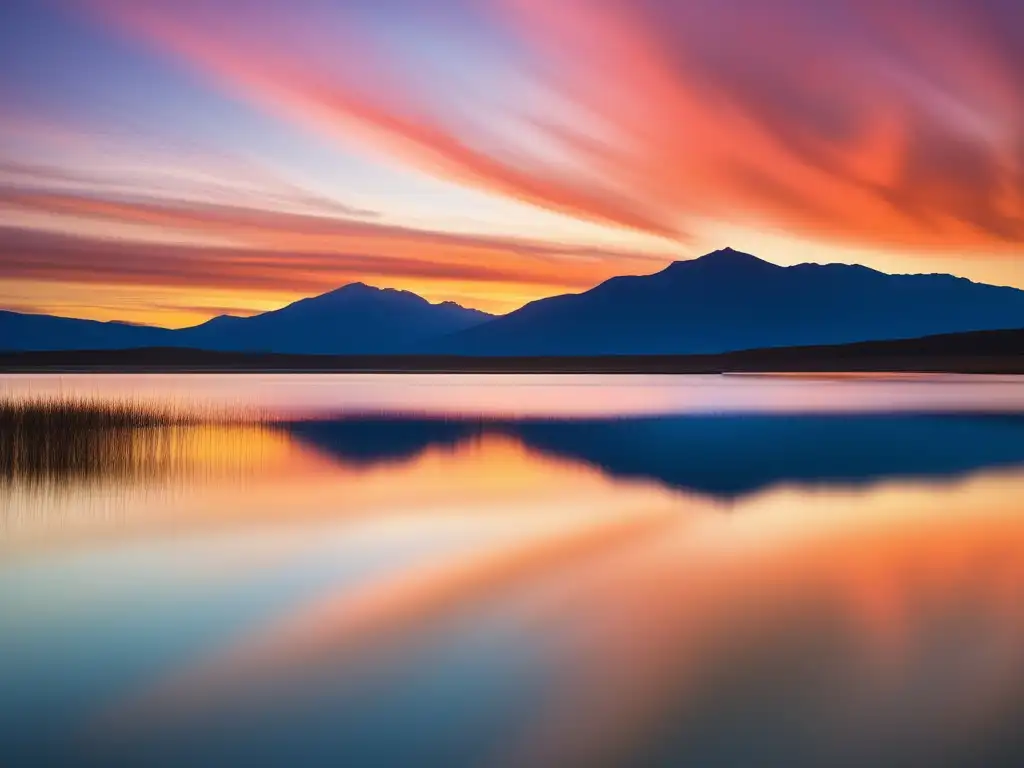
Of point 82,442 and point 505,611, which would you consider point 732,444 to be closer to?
point 82,442

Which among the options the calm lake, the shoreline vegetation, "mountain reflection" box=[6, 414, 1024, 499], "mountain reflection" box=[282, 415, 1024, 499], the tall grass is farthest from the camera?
the shoreline vegetation

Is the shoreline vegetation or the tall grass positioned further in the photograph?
the shoreline vegetation

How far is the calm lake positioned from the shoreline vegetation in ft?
317

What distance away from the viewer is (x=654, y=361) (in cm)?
15075

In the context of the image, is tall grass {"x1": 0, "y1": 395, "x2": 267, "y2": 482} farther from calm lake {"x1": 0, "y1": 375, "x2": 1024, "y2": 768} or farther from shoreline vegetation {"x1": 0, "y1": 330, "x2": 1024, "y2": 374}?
shoreline vegetation {"x1": 0, "y1": 330, "x2": 1024, "y2": 374}

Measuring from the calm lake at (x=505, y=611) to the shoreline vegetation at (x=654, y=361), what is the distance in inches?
3801

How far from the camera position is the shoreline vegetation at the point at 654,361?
386ft

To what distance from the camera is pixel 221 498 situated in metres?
16.2

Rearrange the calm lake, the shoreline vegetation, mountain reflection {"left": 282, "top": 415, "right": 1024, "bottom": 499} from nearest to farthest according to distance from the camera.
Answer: the calm lake
mountain reflection {"left": 282, "top": 415, "right": 1024, "bottom": 499}
the shoreline vegetation

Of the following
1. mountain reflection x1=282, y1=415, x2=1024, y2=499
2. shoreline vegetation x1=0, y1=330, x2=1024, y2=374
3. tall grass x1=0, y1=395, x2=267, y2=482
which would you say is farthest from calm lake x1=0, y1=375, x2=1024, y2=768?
shoreline vegetation x1=0, y1=330, x2=1024, y2=374

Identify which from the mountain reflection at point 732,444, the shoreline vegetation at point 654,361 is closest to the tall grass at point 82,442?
the mountain reflection at point 732,444

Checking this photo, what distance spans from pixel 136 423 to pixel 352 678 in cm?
1972

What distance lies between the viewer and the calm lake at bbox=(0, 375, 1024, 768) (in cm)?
605

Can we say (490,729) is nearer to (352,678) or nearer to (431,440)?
(352,678)
